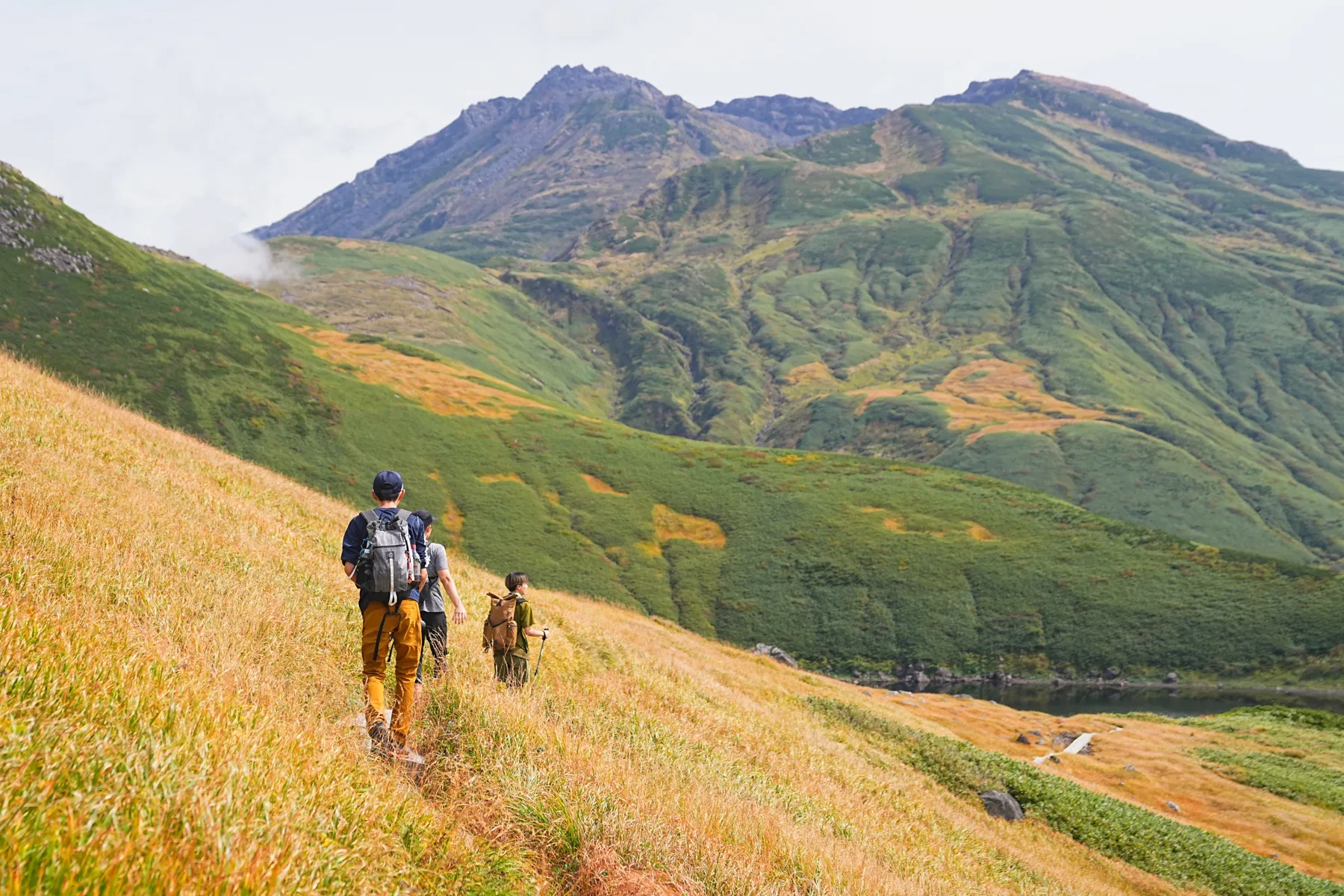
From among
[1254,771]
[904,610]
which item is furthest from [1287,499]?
[1254,771]

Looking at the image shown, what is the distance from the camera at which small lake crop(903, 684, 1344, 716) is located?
8131cm

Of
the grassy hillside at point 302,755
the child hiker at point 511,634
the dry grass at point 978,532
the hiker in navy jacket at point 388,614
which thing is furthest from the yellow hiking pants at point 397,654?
the dry grass at point 978,532

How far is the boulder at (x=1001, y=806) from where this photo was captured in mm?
21625

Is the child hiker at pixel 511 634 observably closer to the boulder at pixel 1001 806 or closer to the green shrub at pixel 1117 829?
the boulder at pixel 1001 806

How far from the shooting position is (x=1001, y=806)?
21.8 meters

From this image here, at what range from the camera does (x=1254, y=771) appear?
150 ft

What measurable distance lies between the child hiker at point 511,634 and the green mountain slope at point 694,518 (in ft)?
278

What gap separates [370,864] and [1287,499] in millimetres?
246772

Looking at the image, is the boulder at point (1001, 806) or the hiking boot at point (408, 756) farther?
the boulder at point (1001, 806)

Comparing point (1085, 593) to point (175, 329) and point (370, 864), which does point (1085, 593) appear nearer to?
point (370, 864)

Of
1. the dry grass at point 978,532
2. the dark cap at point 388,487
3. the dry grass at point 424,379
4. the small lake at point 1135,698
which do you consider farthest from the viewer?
the dry grass at point 424,379

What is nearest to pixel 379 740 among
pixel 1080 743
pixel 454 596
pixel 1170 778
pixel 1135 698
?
pixel 454 596

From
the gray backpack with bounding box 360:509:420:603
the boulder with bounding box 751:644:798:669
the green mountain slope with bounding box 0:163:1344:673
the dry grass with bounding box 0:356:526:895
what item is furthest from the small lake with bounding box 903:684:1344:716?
the dry grass with bounding box 0:356:526:895

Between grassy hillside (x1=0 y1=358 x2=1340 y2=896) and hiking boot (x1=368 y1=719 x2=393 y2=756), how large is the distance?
442 millimetres
